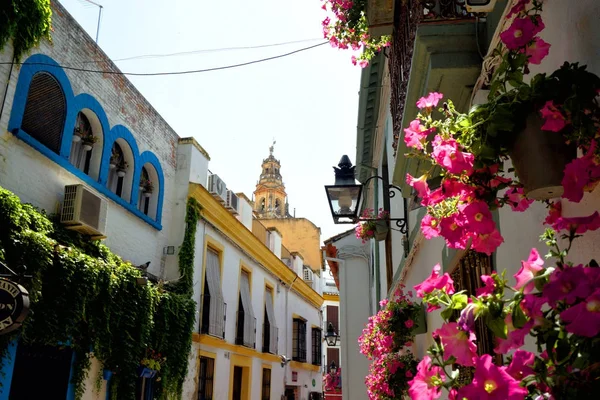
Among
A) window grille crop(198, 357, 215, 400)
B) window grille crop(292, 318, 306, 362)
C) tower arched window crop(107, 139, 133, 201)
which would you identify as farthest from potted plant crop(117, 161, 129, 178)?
window grille crop(292, 318, 306, 362)

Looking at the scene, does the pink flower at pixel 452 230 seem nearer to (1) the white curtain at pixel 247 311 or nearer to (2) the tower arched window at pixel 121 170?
(2) the tower arched window at pixel 121 170

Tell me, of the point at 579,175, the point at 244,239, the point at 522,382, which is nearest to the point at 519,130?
the point at 579,175

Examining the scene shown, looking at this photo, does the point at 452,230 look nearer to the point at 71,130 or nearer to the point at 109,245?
the point at 71,130

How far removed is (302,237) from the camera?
3234 centimetres

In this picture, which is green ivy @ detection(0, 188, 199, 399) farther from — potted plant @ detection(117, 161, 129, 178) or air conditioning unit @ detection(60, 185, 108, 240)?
potted plant @ detection(117, 161, 129, 178)

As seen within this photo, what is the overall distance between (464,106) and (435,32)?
1.81 ft

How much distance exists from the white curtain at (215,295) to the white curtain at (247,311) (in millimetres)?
2101

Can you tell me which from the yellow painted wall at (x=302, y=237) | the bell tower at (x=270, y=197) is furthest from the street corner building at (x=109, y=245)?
the bell tower at (x=270, y=197)

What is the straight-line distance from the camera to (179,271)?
520 inches

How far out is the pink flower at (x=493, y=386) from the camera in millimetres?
1198

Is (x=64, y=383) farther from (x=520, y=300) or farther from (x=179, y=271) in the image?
(x=520, y=300)

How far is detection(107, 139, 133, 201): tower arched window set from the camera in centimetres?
1126

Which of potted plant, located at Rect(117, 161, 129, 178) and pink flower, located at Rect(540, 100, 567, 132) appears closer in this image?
pink flower, located at Rect(540, 100, 567, 132)

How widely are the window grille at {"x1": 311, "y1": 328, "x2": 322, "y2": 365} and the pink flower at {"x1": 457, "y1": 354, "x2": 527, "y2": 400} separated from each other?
2749 centimetres
